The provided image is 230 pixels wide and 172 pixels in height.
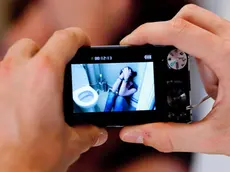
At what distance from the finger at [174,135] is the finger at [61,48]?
108 millimetres

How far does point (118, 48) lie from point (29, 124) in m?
0.13

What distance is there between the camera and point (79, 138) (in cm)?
46

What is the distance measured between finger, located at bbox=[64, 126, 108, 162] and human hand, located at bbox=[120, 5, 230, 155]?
34 millimetres

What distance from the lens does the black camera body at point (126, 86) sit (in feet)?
1.49

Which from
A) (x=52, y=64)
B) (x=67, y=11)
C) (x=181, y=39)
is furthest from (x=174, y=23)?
(x=67, y=11)

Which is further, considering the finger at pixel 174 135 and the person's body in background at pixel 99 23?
the person's body in background at pixel 99 23

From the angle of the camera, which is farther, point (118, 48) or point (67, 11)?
point (67, 11)

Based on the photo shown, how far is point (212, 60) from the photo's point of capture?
438mm

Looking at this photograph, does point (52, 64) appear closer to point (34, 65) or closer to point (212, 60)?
point (34, 65)

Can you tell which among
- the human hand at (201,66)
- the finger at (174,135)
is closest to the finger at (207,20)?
the human hand at (201,66)

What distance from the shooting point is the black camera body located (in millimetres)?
453

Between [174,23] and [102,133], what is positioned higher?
[174,23]

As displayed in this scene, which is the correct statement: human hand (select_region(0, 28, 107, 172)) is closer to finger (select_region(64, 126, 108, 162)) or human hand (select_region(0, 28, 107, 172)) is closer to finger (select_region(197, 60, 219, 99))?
finger (select_region(64, 126, 108, 162))

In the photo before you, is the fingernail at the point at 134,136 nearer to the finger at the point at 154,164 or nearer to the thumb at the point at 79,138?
the thumb at the point at 79,138
